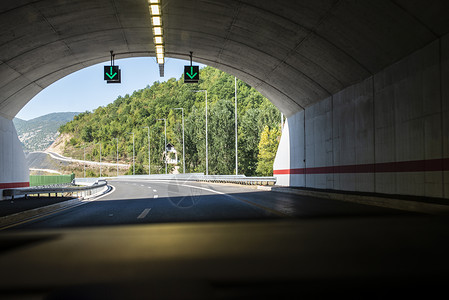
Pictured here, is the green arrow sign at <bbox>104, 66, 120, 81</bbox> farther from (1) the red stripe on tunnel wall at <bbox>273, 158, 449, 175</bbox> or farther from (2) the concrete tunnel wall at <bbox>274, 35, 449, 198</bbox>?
(1) the red stripe on tunnel wall at <bbox>273, 158, 449, 175</bbox>

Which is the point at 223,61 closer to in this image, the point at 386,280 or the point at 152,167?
the point at 386,280

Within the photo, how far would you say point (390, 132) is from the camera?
1598 cm

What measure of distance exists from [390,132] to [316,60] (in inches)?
180

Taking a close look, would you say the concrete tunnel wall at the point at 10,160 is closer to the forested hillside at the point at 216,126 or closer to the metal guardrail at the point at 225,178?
the metal guardrail at the point at 225,178

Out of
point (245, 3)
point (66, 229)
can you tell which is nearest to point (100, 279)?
point (66, 229)

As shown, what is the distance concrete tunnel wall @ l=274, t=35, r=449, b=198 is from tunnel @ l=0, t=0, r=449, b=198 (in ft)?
0.15

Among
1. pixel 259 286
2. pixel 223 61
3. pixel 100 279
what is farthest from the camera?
pixel 223 61

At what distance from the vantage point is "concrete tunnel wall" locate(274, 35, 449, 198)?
13.1 meters

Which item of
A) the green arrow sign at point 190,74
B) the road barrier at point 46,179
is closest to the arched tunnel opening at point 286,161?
the green arrow sign at point 190,74

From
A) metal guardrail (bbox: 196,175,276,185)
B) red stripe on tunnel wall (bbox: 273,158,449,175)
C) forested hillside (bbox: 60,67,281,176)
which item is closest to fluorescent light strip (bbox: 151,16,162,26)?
red stripe on tunnel wall (bbox: 273,158,449,175)

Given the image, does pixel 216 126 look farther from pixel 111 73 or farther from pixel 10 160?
pixel 111 73

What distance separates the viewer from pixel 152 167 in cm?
11869

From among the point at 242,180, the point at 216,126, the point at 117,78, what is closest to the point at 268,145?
the point at 216,126

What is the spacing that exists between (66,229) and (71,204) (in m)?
9.48
